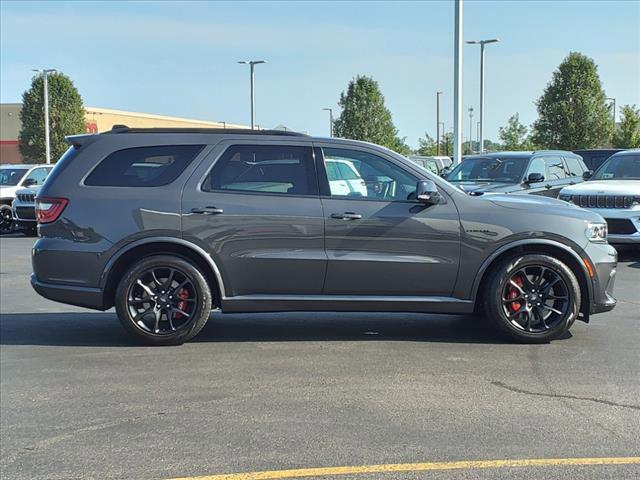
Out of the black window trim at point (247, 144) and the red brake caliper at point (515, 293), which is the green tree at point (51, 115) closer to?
the black window trim at point (247, 144)

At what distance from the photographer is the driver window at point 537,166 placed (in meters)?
13.7

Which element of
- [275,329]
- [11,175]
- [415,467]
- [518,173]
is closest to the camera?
[415,467]

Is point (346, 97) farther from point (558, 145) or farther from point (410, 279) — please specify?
point (410, 279)

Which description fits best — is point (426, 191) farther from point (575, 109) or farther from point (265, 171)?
point (575, 109)

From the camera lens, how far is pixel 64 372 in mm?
5652

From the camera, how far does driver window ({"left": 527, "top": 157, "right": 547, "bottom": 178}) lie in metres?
13.7

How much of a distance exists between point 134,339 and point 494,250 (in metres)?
3.34

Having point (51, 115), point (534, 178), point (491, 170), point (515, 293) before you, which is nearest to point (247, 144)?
point (515, 293)

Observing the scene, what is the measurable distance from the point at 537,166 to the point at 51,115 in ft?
130

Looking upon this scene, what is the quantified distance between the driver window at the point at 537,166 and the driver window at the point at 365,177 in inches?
313

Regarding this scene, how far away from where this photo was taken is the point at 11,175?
19516 millimetres

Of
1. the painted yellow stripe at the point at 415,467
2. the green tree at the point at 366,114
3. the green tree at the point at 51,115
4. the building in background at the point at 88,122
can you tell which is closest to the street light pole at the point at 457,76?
the painted yellow stripe at the point at 415,467

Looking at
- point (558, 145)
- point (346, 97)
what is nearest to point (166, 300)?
point (558, 145)

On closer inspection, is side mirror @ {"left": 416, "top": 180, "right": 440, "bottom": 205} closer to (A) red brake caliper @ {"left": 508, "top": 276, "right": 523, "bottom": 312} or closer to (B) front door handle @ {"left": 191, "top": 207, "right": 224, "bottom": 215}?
(A) red brake caliper @ {"left": 508, "top": 276, "right": 523, "bottom": 312}
